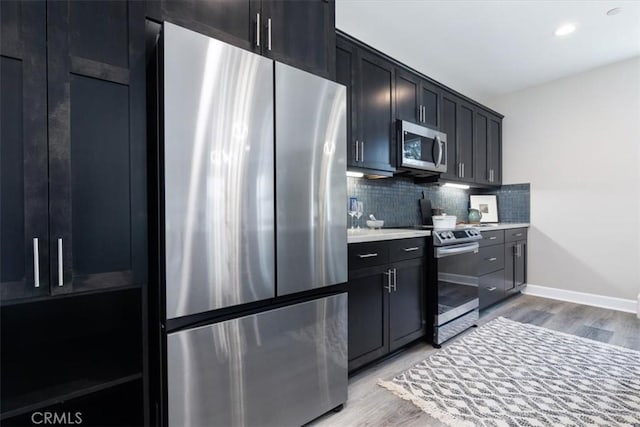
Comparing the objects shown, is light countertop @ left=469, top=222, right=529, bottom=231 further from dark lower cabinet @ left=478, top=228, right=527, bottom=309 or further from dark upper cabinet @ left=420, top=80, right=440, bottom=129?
dark upper cabinet @ left=420, top=80, right=440, bottom=129

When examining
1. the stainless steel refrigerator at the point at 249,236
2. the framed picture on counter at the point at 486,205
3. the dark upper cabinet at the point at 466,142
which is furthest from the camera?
the framed picture on counter at the point at 486,205

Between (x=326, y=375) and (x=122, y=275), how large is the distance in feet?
3.79

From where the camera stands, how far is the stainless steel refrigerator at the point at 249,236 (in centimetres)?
120

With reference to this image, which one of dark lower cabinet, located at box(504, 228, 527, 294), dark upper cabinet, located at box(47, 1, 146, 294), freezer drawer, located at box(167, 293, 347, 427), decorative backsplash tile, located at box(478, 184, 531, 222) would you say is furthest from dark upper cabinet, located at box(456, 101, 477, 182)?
dark upper cabinet, located at box(47, 1, 146, 294)

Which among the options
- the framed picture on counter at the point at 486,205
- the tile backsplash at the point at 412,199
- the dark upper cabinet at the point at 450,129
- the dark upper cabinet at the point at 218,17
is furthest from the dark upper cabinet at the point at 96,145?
the framed picture on counter at the point at 486,205

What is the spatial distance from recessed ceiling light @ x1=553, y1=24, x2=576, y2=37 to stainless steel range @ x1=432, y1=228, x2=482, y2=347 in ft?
6.60

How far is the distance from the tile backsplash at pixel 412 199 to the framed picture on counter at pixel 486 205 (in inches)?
3.7

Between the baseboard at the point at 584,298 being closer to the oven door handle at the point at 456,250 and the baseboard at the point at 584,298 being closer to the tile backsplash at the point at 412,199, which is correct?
the tile backsplash at the point at 412,199

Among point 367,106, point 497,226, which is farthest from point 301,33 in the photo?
point 497,226

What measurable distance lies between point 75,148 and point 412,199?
10.5 feet

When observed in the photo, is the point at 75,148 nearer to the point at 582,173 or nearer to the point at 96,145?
the point at 96,145

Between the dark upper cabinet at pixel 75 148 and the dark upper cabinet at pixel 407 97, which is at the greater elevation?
the dark upper cabinet at pixel 407 97

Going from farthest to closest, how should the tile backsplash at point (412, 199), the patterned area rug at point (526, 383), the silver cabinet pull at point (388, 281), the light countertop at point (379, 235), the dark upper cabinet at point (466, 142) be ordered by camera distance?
1. the dark upper cabinet at point (466, 142)
2. the tile backsplash at point (412, 199)
3. the silver cabinet pull at point (388, 281)
4. the light countertop at point (379, 235)
5. the patterned area rug at point (526, 383)

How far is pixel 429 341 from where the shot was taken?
266 cm
